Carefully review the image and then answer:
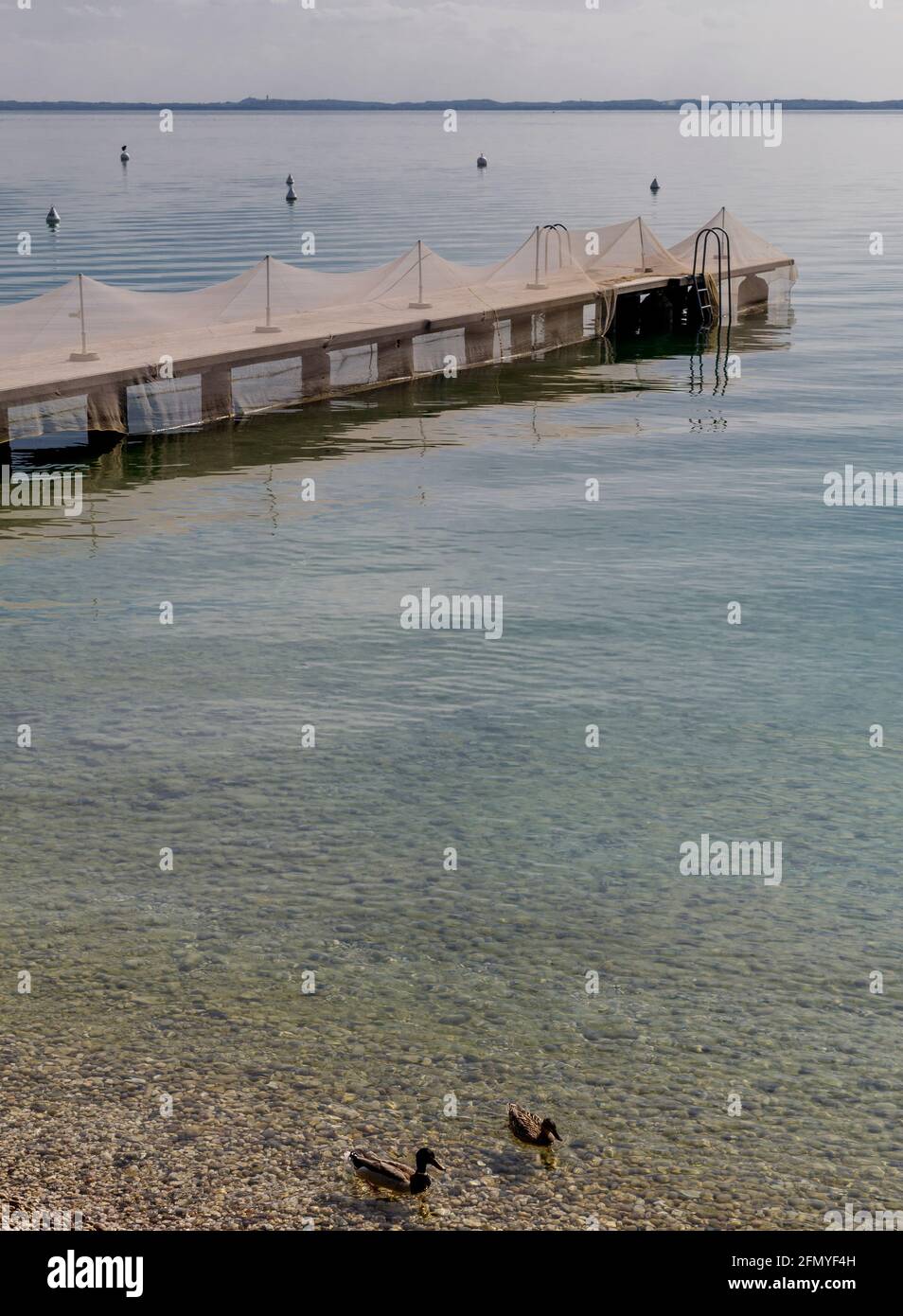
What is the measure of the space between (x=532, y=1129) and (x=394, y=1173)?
796 millimetres

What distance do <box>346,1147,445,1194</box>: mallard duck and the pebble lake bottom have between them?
0.09 m

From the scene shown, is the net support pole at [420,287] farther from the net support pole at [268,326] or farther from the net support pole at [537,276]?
the net support pole at [537,276]

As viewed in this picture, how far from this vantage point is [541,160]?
159625 millimetres

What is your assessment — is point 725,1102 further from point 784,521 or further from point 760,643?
point 784,521

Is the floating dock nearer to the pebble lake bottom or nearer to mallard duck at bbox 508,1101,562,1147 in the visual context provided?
the pebble lake bottom

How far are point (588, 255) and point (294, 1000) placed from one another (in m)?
37.5

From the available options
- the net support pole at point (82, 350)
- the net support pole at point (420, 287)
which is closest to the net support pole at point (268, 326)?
the net support pole at point (82, 350)

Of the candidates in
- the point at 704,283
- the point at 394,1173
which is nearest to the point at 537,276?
the point at 704,283

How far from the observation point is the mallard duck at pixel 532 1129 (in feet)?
24.8

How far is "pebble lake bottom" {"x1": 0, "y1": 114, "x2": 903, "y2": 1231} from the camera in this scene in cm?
761

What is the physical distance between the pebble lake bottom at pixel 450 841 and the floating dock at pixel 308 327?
1452 millimetres
